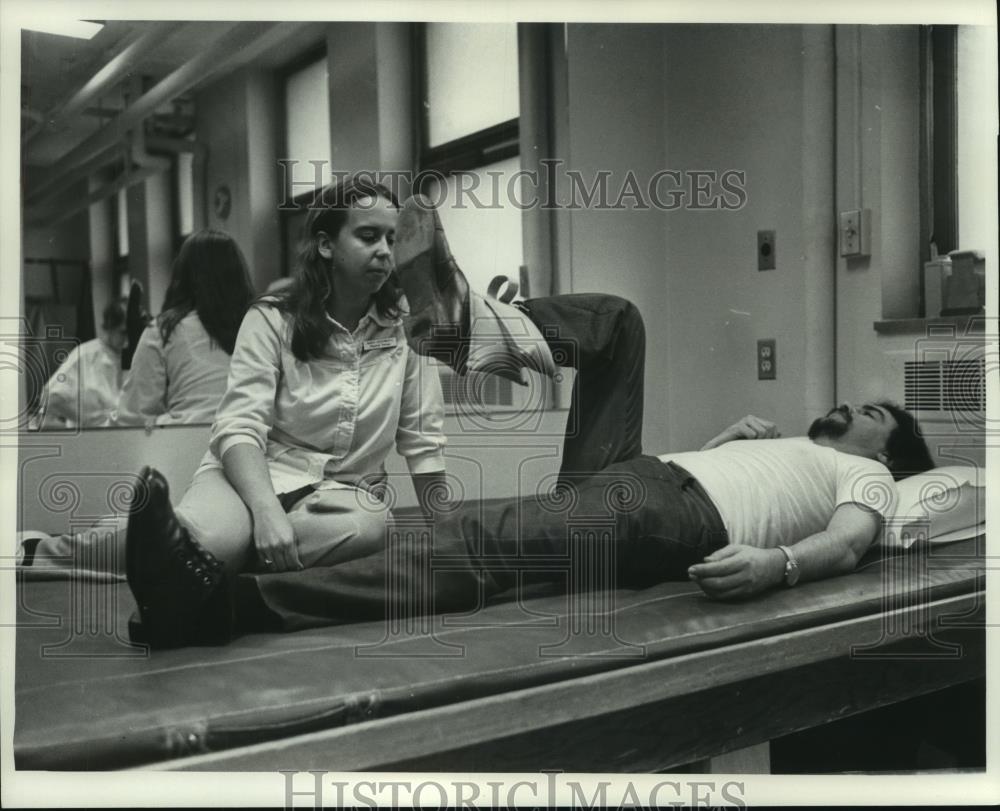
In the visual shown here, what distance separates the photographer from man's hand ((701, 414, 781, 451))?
168 cm

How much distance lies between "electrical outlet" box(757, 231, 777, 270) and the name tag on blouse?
0.69 metres

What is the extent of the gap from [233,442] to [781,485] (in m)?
0.99

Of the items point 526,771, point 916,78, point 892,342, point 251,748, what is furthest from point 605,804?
point 916,78

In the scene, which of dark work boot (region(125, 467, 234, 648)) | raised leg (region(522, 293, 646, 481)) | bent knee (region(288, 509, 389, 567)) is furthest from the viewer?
raised leg (region(522, 293, 646, 481))

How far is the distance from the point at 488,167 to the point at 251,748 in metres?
1.03

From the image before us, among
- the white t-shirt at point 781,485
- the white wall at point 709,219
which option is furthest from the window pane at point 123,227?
the white t-shirt at point 781,485

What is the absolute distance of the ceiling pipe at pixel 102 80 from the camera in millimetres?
1568

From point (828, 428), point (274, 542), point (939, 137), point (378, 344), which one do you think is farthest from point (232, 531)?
point (939, 137)

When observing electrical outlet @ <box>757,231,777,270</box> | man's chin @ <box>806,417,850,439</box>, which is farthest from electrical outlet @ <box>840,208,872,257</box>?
man's chin @ <box>806,417,850,439</box>

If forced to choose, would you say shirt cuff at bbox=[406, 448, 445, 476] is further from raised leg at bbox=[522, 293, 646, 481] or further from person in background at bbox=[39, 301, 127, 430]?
person in background at bbox=[39, 301, 127, 430]

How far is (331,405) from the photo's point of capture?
1567 mm

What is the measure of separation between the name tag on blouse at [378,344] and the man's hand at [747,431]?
0.60m

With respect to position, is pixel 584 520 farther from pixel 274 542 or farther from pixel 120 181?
pixel 120 181

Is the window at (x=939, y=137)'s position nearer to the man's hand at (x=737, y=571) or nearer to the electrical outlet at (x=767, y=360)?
the electrical outlet at (x=767, y=360)
